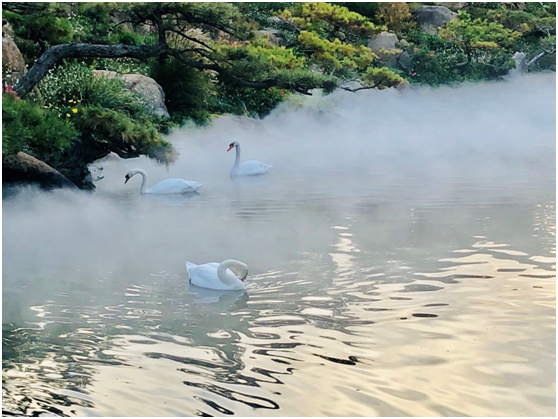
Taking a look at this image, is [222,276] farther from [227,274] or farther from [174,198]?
[174,198]

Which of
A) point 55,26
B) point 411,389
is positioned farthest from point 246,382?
point 55,26

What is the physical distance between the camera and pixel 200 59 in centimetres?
1286

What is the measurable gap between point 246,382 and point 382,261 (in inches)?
97.4

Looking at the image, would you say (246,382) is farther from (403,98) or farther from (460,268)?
(403,98)

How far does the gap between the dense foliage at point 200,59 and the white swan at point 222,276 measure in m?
3.46

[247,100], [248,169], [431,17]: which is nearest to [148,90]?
[248,169]

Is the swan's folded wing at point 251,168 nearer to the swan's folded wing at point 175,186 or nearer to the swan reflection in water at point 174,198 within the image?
the swan reflection in water at point 174,198

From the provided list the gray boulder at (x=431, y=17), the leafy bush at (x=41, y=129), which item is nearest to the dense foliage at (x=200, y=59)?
the leafy bush at (x=41, y=129)

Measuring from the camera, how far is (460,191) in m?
9.48

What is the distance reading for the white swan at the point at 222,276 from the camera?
17.6 feet

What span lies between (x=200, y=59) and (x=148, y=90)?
0.88 metres

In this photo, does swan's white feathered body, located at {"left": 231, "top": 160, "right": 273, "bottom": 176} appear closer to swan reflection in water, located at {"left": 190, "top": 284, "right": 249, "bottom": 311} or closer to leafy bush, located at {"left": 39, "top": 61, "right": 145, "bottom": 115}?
leafy bush, located at {"left": 39, "top": 61, "right": 145, "bottom": 115}

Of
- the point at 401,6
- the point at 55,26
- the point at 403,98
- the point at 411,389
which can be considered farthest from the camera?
the point at 401,6

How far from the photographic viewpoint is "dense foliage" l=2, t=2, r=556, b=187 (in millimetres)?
9523
